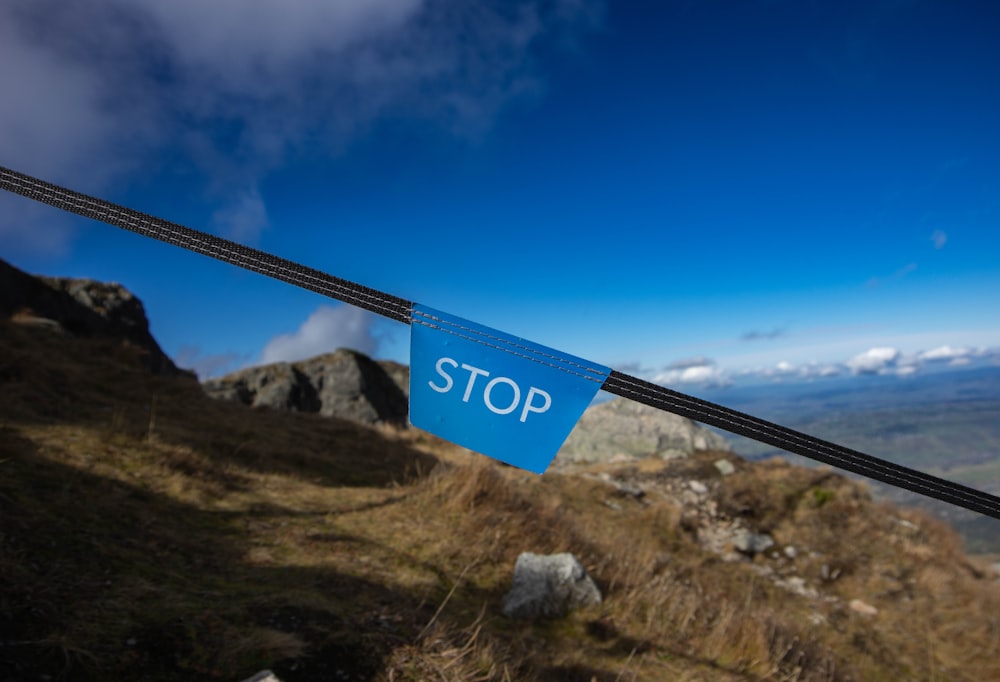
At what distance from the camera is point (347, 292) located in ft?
5.45

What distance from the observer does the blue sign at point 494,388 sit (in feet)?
5.09

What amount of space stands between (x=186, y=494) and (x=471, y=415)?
527 cm

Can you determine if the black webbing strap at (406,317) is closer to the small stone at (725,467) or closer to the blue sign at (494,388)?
the blue sign at (494,388)

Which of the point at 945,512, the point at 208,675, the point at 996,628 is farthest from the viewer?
the point at 945,512

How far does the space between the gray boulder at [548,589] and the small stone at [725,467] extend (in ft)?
40.2

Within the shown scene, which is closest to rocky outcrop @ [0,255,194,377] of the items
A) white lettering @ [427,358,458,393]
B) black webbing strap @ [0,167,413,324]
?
black webbing strap @ [0,167,413,324]

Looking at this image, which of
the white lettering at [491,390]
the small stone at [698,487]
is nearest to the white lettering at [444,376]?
the white lettering at [491,390]

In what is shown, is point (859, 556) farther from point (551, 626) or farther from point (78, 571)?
point (78, 571)

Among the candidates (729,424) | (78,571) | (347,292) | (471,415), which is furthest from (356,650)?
(729,424)

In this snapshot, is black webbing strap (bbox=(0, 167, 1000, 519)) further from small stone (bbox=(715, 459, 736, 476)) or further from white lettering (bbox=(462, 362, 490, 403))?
small stone (bbox=(715, 459, 736, 476))

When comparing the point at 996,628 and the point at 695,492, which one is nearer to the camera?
the point at 996,628

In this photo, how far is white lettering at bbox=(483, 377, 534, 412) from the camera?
158 centimetres

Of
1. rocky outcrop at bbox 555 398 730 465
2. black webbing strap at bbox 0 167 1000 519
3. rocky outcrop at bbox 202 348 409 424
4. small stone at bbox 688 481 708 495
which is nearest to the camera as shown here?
black webbing strap at bbox 0 167 1000 519

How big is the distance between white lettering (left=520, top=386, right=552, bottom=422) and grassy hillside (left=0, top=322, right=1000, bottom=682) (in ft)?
7.13
